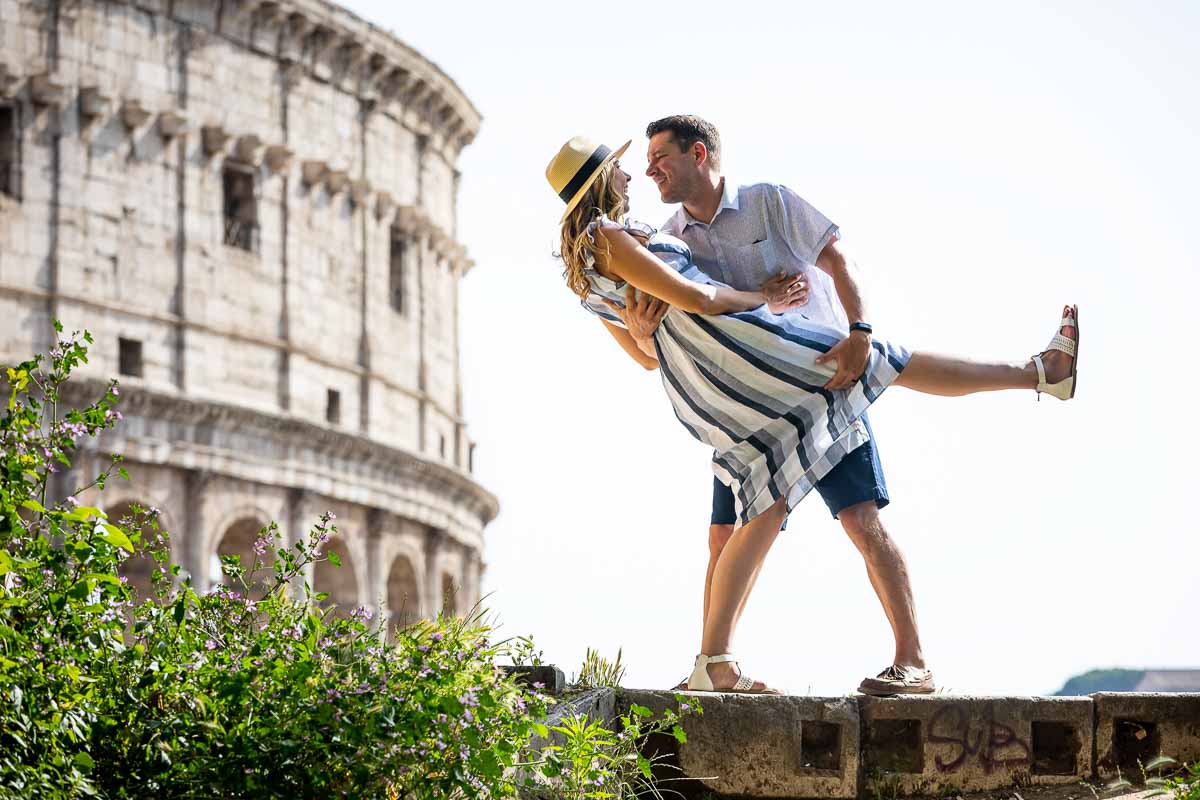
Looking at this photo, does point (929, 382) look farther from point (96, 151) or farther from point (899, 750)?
point (96, 151)

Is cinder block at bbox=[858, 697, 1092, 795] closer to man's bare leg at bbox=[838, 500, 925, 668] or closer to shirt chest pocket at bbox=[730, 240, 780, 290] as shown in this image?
man's bare leg at bbox=[838, 500, 925, 668]

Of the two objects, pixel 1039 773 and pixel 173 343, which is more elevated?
pixel 173 343

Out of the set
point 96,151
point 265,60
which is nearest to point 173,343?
point 96,151

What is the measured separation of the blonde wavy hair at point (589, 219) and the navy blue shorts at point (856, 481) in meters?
1.06

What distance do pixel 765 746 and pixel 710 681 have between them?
29 cm

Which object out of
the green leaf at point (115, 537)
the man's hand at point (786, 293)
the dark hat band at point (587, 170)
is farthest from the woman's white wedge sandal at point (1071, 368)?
the green leaf at point (115, 537)

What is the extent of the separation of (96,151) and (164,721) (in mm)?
24112

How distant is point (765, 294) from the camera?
6.54 meters

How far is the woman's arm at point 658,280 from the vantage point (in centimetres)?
632

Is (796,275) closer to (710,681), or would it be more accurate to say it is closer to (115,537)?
(710,681)

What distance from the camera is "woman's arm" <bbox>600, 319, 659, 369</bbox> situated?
22.6 ft

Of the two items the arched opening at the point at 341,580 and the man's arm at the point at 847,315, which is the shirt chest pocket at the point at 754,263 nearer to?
the man's arm at the point at 847,315

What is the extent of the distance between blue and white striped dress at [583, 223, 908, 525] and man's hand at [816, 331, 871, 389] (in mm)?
45

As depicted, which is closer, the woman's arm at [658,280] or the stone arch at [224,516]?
the woman's arm at [658,280]
